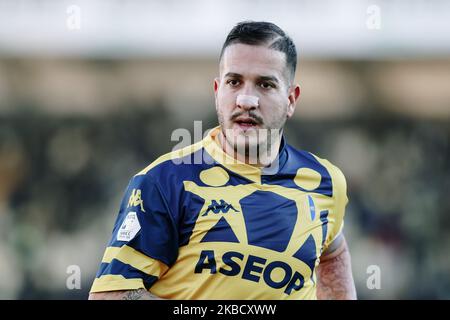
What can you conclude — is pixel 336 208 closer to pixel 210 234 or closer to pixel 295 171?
pixel 295 171

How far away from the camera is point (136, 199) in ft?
9.13

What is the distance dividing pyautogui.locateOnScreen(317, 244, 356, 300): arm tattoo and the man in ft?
0.94

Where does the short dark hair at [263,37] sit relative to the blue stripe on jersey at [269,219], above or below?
above

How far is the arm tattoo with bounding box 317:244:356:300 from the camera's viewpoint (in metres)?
3.48

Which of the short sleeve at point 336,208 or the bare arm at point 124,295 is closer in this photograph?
the bare arm at point 124,295

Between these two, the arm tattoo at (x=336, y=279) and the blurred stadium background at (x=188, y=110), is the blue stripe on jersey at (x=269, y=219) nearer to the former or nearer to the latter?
the arm tattoo at (x=336, y=279)

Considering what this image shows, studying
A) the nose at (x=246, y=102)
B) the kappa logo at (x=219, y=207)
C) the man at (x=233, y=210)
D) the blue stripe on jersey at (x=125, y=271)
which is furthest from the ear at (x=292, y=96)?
the blue stripe on jersey at (x=125, y=271)

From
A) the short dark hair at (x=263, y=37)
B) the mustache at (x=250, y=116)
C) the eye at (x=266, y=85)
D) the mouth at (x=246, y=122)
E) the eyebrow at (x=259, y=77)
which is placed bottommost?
the mouth at (x=246, y=122)

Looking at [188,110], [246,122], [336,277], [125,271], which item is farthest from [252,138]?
[188,110]

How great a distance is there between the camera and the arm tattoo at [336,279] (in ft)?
11.4

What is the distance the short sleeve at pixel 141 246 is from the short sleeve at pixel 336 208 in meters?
0.83

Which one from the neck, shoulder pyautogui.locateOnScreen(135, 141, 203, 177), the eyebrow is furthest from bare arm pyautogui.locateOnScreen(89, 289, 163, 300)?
the eyebrow

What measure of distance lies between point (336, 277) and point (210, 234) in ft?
3.16
